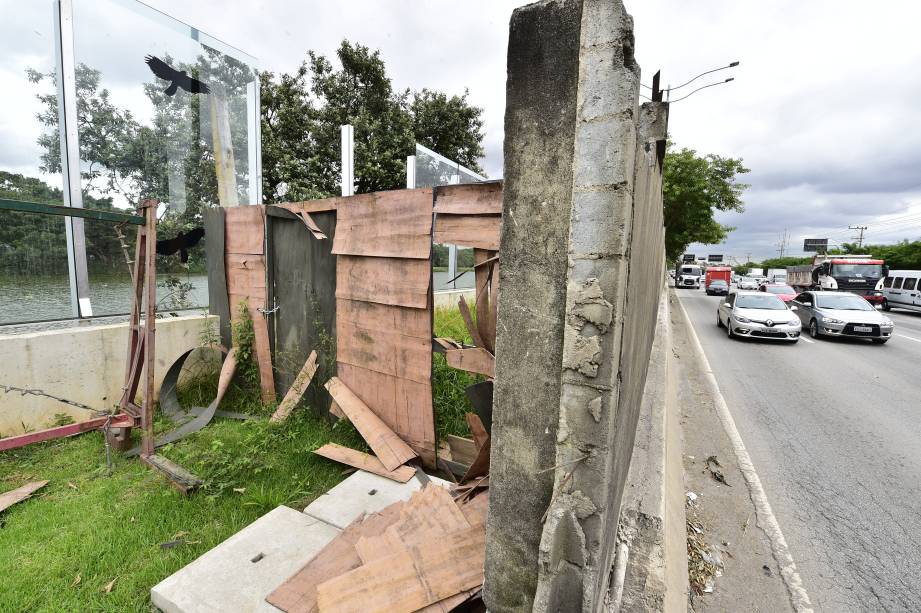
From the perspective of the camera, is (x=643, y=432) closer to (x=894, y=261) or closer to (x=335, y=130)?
(x=335, y=130)

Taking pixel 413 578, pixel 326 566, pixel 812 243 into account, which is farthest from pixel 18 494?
pixel 812 243

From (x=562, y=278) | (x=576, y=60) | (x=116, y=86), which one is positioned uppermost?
(x=116, y=86)

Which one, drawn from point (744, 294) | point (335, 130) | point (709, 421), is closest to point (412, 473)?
point (709, 421)

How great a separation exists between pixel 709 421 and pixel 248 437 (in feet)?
18.3

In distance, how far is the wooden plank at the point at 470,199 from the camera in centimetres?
299

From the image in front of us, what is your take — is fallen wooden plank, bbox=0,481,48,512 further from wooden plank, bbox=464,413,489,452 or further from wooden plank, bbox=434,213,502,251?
wooden plank, bbox=434,213,502,251

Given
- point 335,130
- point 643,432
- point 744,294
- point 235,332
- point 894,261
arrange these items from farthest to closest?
point 894,261
point 335,130
point 744,294
point 235,332
point 643,432

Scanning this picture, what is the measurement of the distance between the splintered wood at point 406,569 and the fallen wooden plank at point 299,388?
2152 mm

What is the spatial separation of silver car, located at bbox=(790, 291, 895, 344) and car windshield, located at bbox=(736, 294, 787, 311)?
1.02m

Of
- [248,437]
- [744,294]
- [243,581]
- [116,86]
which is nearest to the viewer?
[243,581]

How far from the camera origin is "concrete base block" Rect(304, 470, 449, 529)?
3.00 metres

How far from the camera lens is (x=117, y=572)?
2475mm

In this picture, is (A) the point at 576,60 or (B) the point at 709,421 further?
(B) the point at 709,421

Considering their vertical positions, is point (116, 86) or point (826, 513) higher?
point (116, 86)
